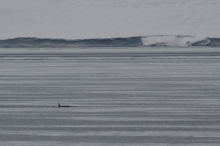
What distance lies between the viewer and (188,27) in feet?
182

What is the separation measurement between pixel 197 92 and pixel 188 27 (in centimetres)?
4295

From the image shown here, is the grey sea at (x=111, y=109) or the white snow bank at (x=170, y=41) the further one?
the white snow bank at (x=170, y=41)

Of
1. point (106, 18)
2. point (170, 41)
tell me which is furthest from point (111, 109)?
point (106, 18)

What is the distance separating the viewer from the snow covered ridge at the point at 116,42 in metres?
45.1

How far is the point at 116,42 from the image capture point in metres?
46.7

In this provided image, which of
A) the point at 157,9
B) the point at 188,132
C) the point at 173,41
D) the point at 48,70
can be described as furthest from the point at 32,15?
the point at 188,132

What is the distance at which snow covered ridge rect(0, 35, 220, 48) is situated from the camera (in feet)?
148

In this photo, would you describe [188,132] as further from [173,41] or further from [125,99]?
[173,41]

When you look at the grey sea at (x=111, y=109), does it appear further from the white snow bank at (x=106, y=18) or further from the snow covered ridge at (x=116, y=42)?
the white snow bank at (x=106, y=18)

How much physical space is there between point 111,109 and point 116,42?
119 ft

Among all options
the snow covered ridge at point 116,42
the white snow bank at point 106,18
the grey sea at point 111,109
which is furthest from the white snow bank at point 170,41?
the grey sea at point 111,109

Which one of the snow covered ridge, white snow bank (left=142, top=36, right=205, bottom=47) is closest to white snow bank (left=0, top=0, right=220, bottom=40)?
the snow covered ridge

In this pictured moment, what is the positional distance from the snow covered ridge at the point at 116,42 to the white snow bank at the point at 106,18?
368 cm

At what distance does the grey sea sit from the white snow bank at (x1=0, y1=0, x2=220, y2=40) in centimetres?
3571
